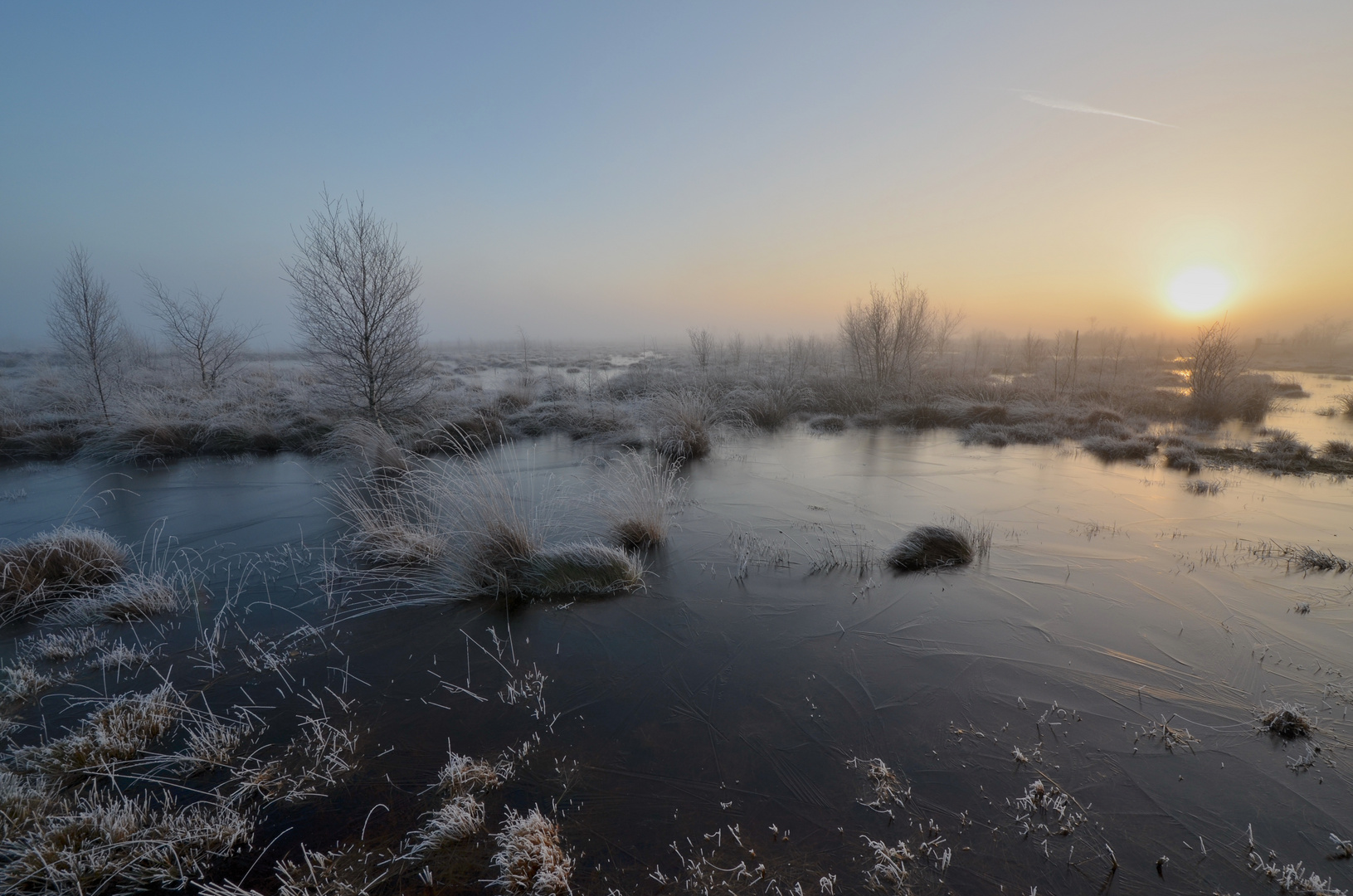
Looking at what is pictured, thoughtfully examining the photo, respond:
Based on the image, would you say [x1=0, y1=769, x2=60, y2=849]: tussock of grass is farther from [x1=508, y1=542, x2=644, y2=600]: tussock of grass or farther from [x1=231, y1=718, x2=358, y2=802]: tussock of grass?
[x1=508, y1=542, x2=644, y2=600]: tussock of grass

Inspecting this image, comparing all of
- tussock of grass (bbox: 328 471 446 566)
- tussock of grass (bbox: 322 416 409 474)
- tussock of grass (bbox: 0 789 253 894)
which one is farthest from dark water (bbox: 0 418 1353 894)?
tussock of grass (bbox: 322 416 409 474)

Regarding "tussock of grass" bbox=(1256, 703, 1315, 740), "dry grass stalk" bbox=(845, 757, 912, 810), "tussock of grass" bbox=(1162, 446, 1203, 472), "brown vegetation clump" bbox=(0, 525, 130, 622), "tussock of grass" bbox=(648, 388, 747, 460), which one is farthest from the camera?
"tussock of grass" bbox=(648, 388, 747, 460)

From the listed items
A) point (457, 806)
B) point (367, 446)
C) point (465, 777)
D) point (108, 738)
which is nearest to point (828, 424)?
point (367, 446)

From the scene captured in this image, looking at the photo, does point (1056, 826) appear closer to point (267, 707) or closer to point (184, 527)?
point (267, 707)

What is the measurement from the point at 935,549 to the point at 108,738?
663cm

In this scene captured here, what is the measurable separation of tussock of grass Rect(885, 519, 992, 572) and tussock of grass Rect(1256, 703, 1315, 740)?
2.63 metres

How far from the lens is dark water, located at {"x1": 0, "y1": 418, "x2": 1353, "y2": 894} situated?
8.50 feet

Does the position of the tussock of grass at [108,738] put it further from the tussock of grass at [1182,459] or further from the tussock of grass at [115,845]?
the tussock of grass at [1182,459]

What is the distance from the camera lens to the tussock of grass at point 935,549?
19.3 ft

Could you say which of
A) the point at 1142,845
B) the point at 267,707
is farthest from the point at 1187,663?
the point at 267,707

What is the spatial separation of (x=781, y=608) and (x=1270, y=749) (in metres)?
3.05

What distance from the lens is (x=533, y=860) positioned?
95.5 inches

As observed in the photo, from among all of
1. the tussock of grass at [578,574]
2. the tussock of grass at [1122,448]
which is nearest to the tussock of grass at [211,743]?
the tussock of grass at [578,574]

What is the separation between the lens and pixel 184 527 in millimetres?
7246
